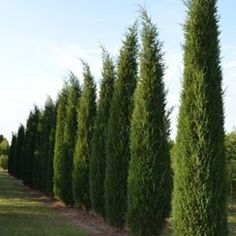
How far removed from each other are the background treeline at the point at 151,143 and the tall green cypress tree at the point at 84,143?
0.04m

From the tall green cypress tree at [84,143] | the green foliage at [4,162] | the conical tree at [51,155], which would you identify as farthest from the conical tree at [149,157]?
the green foliage at [4,162]

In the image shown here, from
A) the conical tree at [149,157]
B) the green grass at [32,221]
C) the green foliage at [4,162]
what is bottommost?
the green grass at [32,221]

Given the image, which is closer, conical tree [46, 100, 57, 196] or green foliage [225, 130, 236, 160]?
green foliage [225, 130, 236, 160]

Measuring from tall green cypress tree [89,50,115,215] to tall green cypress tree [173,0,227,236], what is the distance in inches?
278

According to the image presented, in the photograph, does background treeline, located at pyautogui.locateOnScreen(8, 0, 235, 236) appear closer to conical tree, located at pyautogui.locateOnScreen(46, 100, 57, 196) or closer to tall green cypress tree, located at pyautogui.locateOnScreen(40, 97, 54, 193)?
conical tree, located at pyautogui.locateOnScreen(46, 100, 57, 196)

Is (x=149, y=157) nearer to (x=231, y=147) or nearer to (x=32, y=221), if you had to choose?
(x=32, y=221)

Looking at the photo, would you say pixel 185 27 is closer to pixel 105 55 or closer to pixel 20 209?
pixel 105 55

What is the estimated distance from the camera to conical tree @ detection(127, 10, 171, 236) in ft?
41.3

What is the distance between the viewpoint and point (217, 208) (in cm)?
982

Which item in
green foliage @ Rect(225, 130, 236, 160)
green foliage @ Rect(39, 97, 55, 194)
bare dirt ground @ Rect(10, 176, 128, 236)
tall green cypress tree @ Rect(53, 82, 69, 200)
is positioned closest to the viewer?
bare dirt ground @ Rect(10, 176, 128, 236)

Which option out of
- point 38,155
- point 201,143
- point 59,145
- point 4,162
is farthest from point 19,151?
point 201,143

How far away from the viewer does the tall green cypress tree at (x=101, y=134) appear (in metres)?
17.0

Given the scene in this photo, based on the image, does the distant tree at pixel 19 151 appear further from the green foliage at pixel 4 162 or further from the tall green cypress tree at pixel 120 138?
the tall green cypress tree at pixel 120 138

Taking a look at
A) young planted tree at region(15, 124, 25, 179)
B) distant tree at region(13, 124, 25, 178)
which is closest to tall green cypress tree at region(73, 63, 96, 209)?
young planted tree at region(15, 124, 25, 179)
